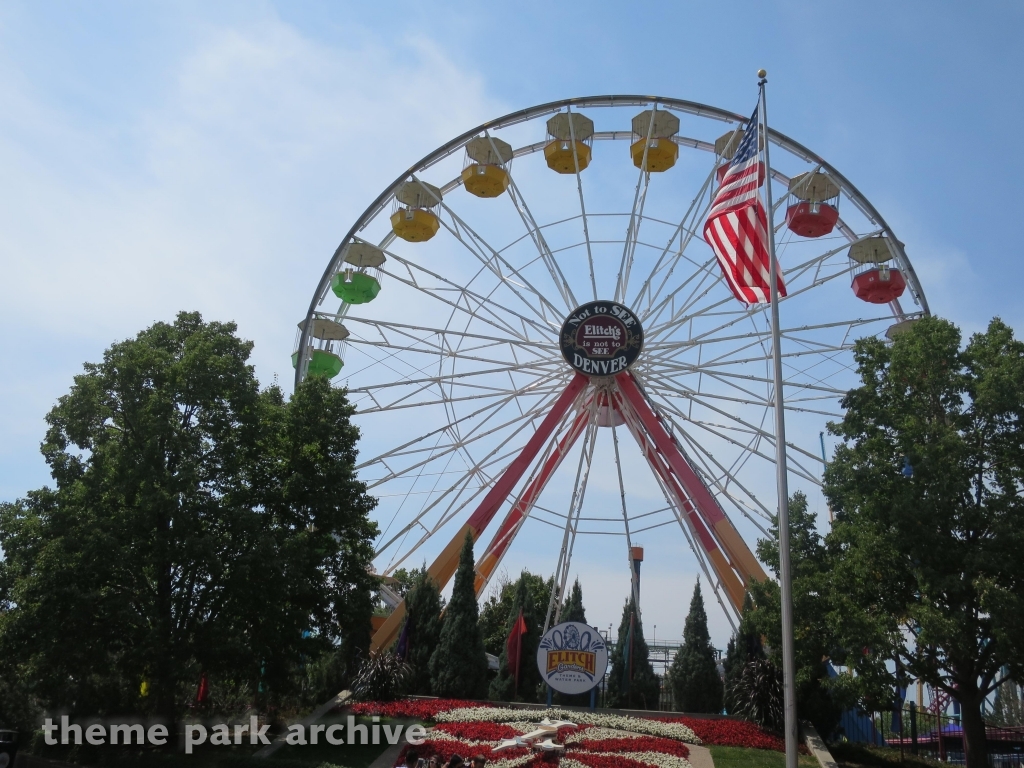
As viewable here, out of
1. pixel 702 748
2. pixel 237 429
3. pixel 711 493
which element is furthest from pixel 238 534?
pixel 711 493

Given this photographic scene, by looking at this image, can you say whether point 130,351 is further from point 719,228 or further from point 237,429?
point 719,228

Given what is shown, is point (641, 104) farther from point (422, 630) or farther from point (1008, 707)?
point (1008, 707)

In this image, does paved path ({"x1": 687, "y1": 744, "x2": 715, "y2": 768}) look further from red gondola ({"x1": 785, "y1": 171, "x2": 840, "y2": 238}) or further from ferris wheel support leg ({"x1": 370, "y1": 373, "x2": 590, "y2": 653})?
red gondola ({"x1": 785, "y1": 171, "x2": 840, "y2": 238})

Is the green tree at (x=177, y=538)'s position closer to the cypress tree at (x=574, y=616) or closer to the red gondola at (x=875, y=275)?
the cypress tree at (x=574, y=616)

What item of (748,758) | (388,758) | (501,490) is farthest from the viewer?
(501,490)

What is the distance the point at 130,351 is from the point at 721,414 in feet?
50.4

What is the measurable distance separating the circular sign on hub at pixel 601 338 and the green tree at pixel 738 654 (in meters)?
6.94

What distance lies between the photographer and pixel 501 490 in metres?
24.5

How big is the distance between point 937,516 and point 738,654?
7321 mm

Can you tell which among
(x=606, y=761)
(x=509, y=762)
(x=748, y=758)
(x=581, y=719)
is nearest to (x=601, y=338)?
(x=581, y=719)

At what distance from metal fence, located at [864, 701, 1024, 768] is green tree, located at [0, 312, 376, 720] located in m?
11.7

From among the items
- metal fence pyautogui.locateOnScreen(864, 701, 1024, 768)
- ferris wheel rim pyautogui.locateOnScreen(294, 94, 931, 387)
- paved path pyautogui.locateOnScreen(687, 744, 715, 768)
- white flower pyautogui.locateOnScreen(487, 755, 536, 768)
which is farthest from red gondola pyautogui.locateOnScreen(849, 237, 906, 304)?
white flower pyautogui.locateOnScreen(487, 755, 536, 768)

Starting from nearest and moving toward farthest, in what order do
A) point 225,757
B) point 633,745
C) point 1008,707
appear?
point 225,757
point 633,745
point 1008,707

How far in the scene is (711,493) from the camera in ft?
76.7
